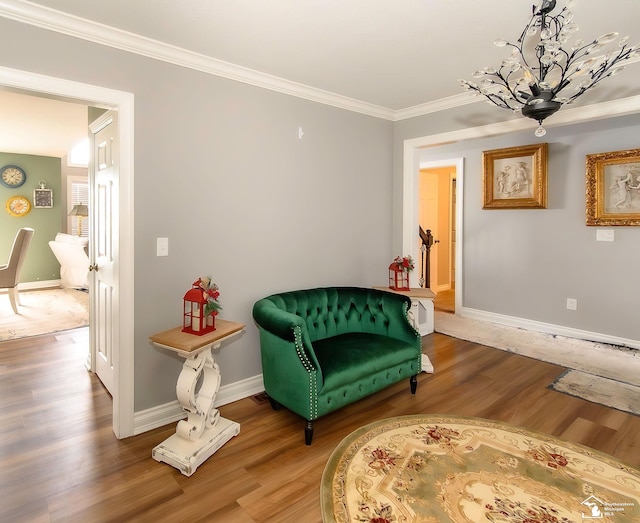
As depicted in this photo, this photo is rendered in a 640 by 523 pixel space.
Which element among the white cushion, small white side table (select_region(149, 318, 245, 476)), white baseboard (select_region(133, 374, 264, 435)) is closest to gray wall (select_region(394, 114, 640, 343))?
white baseboard (select_region(133, 374, 264, 435))

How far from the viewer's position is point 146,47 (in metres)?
2.48

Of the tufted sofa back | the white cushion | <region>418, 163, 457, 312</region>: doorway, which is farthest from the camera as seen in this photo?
<region>418, 163, 457, 312</region>: doorway

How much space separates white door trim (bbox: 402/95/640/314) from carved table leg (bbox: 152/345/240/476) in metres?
2.58

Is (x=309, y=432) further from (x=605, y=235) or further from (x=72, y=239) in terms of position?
(x=72, y=239)

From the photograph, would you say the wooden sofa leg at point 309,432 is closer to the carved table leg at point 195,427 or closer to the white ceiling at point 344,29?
the carved table leg at point 195,427

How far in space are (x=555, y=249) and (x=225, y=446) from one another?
14.5 ft

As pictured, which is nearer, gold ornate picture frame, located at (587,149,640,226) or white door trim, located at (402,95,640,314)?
white door trim, located at (402,95,640,314)

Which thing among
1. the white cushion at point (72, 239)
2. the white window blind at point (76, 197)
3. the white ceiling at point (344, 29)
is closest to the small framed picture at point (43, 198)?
the white window blind at point (76, 197)

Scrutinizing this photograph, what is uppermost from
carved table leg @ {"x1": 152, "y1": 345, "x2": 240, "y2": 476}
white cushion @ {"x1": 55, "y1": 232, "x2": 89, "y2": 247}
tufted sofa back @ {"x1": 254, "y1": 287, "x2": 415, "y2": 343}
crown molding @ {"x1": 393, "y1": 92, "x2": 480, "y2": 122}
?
crown molding @ {"x1": 393, "y1": 92, "x2": 480, "y2": 122}

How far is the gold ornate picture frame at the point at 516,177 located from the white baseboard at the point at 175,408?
12.8 feet

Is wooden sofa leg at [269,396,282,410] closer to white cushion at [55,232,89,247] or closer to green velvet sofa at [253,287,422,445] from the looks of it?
green velvet sofa at [253,287,422,445]

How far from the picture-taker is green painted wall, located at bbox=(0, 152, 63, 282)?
725 cm

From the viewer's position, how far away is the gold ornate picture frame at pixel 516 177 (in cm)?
479

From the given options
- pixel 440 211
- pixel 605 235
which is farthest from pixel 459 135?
pixel 440 211
